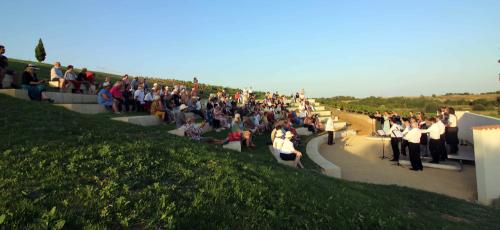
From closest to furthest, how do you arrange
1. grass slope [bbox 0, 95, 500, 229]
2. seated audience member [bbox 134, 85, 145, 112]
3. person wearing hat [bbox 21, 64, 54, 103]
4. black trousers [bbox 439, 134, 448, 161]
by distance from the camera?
grass slope [bbox 0, 95, 500, 229] < person wearing hat [bbox 21, 64, 54, 103] < black trousers [bbox 439, 134, 448, 161] < seated audience member [bbox 134, 85, 145, 112]

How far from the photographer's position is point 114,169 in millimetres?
4906

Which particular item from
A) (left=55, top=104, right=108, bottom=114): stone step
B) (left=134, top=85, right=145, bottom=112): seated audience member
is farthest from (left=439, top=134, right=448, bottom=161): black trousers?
(left=55, top=104, right=108, bottom=114): stone step

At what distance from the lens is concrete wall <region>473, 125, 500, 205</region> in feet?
34.0

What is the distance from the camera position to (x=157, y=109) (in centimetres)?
1428

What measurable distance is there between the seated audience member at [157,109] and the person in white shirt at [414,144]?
905 centimetres

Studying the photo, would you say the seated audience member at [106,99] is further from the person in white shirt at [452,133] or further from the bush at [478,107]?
the bush at [478,107]

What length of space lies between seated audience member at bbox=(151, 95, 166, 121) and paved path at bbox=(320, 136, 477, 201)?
701cm

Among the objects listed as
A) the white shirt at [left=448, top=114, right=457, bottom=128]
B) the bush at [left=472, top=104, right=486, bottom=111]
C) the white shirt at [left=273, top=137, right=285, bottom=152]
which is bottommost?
the bush at [left=472, top=104, right=486, bottom=111]

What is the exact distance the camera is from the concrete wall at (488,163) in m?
10.4

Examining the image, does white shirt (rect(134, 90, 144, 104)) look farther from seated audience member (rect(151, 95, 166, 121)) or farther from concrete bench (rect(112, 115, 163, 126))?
concrete bench (rect(112, 115, 163, 126))

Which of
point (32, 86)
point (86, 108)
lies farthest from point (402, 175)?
point (32, 86)

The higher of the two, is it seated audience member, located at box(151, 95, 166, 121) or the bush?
seated audience member, located at box(151, 95, 166, 121)

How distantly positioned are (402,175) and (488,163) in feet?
9.29

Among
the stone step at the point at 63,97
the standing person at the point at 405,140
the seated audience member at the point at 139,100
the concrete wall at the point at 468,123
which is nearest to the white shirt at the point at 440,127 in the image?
the standing person at the point at 405,140
